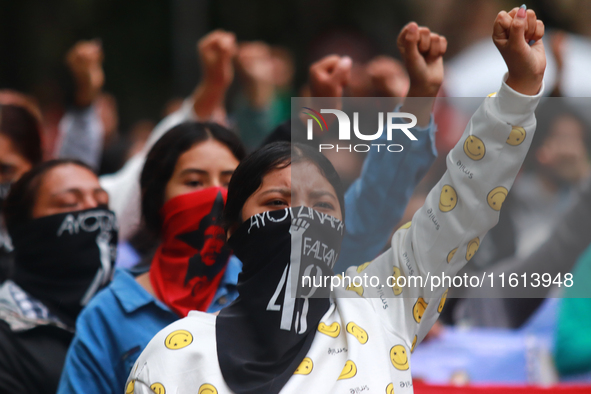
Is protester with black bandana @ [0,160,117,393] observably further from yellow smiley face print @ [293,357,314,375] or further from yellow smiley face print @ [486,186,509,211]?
yellow smiley face print @ [486,186,509,211]

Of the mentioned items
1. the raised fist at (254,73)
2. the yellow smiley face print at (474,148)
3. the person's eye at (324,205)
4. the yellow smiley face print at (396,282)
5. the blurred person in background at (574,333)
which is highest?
the yellow smiley face print at (474,148)

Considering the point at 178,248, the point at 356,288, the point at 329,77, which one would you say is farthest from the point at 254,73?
the point at 356,288

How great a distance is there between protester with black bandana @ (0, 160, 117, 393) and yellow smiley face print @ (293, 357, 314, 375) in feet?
3.86

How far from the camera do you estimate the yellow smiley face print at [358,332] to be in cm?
170

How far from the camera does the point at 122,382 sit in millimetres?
2150

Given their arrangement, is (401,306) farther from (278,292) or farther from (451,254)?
(278,292)

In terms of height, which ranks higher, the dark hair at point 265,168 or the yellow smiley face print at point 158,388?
the dark hair at point 265,168

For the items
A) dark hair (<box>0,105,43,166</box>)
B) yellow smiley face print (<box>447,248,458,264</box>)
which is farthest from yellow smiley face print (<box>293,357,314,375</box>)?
dark hair (<box>0,105,43,166</box>)

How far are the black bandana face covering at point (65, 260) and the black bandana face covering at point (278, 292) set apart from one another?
3.29ft

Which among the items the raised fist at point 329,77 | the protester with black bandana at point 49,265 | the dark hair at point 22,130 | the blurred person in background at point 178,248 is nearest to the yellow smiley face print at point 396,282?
the blurred person in background at point 178,248

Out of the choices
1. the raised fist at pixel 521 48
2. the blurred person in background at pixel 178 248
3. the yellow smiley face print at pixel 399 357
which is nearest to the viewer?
the raised fist at pixel 521 48

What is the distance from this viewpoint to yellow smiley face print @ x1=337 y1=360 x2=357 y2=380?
5.40 ft

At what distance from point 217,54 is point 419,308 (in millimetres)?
1818

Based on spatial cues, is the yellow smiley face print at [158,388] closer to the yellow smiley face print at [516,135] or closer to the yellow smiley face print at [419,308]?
the yellow smiley face print at [419,308]
